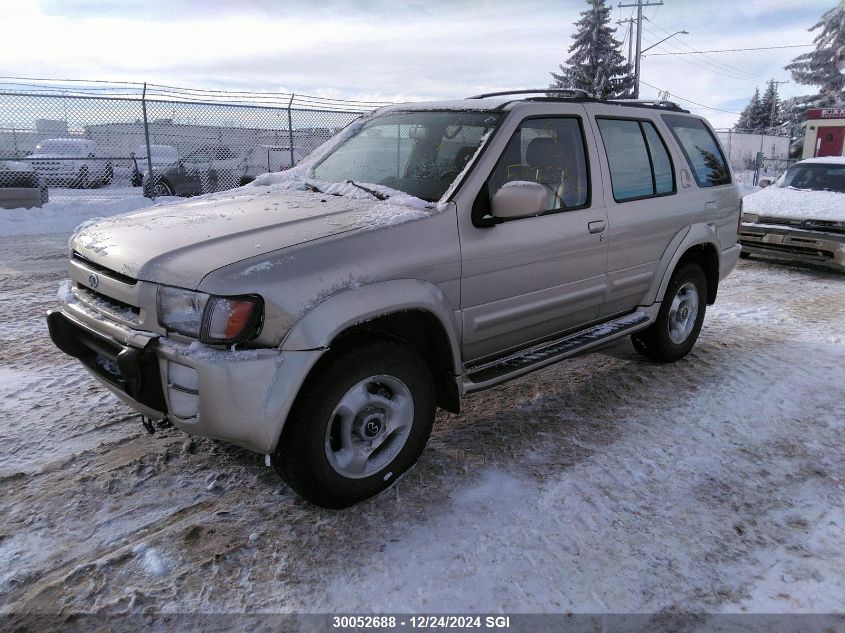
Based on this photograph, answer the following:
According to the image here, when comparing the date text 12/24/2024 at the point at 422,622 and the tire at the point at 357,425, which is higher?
the tire at the point at 357,425

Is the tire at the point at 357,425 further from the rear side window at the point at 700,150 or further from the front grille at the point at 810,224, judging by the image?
the front grille at the point at 810,224

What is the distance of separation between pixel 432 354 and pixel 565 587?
1273 mm

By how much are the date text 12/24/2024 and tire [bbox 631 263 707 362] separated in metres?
3.10

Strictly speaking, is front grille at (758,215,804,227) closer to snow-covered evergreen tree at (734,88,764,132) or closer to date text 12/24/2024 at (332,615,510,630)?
date text 12/24/2024 at (332,615,510,630)

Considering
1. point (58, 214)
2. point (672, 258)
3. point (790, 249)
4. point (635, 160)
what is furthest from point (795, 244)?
point (58, 214)

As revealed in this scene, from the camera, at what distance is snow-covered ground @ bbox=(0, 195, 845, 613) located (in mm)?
2482

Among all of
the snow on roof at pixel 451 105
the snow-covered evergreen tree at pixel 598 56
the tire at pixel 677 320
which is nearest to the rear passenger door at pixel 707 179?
the tire at pixel 677 320

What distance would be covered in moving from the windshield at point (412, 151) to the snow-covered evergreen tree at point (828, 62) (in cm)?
5218

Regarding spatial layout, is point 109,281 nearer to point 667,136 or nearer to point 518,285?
point 518,285

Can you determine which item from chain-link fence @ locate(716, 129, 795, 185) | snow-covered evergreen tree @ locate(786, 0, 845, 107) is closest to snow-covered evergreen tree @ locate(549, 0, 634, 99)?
chain-link fence @ locate(716, 129, 795, 185)

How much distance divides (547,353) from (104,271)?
95.4 inches

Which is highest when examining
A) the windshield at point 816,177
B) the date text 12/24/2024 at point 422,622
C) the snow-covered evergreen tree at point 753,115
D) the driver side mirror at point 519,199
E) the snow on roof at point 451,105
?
the snow-covered evergreen tree at point 753,115

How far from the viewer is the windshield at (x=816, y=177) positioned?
31.0 ft

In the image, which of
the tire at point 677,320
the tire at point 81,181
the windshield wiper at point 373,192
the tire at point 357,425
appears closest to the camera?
the tire at point 357,425
